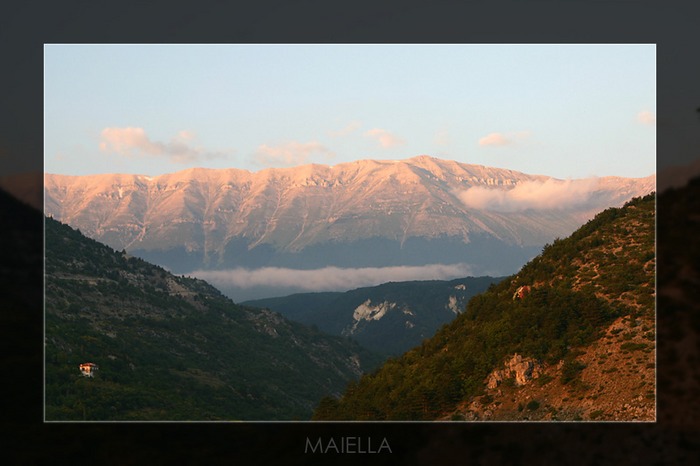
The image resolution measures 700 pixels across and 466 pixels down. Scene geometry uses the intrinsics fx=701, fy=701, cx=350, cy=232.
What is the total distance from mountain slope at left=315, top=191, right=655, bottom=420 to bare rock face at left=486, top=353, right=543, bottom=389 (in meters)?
0.05

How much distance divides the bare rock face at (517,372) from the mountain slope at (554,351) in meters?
0.05

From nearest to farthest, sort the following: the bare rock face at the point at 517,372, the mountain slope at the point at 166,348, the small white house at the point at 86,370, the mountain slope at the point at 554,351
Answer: the mountain slope at the point at 554,351 < the bare rock face at the point at 517,372 < the small white house at the point at 86,370 < the mountain slope at the point at 166,348

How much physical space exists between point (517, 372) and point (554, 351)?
197 centimetres

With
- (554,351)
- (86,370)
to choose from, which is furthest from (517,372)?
Answer: (86,370)

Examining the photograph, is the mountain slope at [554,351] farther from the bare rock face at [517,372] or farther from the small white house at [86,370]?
the small white house at [86,370]

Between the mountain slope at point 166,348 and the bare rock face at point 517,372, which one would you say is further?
the mountain slope at point 166,348

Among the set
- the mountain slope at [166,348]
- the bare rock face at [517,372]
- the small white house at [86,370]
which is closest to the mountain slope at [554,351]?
the bare rock face at [517,372]

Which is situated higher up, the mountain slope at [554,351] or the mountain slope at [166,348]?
the mountain slope at [554,351]

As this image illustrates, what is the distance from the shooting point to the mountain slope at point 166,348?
70.4m

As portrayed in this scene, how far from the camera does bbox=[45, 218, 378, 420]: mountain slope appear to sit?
70375mm

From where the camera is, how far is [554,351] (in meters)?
31.8

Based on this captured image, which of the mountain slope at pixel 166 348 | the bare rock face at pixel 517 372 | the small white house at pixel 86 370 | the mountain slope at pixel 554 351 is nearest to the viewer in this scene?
the mountain slope at pixel 554 351
